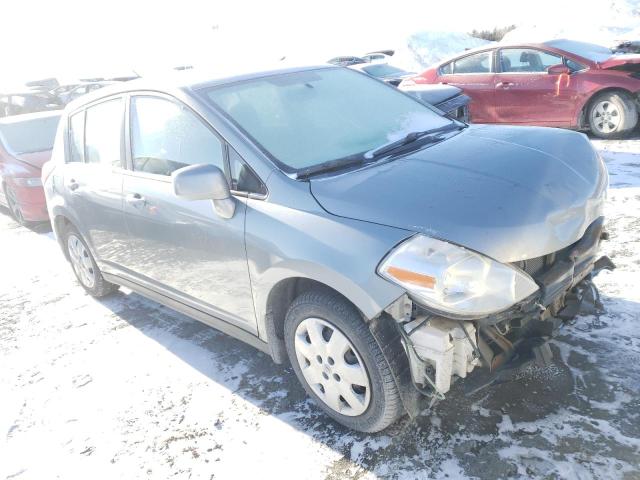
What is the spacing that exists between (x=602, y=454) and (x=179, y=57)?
50.2 m

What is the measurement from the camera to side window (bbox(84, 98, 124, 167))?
366cm

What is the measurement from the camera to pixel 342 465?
2477 mm

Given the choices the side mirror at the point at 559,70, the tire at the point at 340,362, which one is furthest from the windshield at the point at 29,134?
the side mirror at the point at 559,70

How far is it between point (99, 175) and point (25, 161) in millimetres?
3947

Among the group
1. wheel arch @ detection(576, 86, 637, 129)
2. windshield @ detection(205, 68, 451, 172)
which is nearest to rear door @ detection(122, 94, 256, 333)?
windshield @ detection(205, 68, 451, 172)

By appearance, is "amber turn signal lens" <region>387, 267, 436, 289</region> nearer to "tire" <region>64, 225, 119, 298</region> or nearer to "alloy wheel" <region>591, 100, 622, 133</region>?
"tire" <region>64, 225, 119, 298</region>

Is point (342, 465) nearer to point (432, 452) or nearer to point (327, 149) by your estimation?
point (432, 452)

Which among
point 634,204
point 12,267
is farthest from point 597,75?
point 12,267

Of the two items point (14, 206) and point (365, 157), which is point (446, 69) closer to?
point (365, 157)

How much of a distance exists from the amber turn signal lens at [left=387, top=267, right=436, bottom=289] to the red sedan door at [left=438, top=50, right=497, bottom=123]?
21.8 ft

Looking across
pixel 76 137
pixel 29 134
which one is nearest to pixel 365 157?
pixel 76 137

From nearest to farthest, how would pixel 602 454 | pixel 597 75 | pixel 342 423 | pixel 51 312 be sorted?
pixel 602 454, pixel 342 423, pixel 51 312, pixel 597 75

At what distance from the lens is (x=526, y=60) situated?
7.81 m

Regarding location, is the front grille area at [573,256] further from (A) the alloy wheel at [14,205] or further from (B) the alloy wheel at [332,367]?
(A) the alloy wheel at [14,205]
